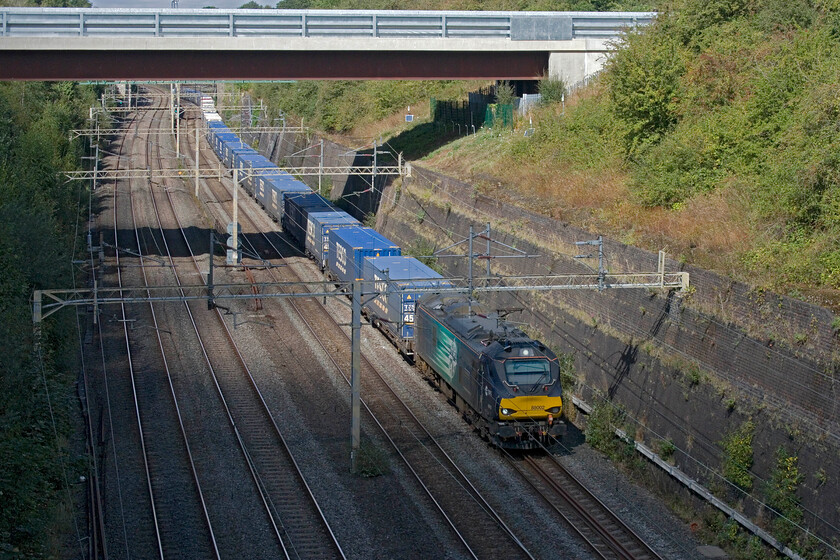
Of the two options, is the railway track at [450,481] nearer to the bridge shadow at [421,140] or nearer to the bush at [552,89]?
the bush at [552,89]

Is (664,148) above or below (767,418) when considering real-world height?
above

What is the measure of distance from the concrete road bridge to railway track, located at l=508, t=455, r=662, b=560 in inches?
861

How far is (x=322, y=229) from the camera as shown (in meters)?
38.6

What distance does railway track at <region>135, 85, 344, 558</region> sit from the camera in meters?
18.0

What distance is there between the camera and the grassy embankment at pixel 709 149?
22.2 meters

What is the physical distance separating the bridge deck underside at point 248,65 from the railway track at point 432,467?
37.7 ft

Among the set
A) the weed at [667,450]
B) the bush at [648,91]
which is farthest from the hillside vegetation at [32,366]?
the bush at [648,91]

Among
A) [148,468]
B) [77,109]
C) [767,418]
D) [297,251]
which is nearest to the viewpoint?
[767,418]

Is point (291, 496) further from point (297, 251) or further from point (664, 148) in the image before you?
point (297, 251)

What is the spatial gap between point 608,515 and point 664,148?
1479 cm

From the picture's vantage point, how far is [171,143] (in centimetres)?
8519

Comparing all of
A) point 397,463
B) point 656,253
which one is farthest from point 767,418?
point 397,463

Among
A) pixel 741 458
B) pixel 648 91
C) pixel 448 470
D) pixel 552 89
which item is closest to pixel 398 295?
pixel 448 470

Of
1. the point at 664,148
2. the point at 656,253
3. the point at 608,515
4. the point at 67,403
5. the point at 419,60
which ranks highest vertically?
the point at 419,60
